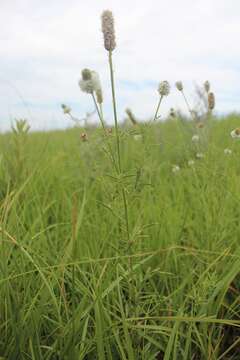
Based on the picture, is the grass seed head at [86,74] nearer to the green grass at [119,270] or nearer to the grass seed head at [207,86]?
the green grass at [119,270]

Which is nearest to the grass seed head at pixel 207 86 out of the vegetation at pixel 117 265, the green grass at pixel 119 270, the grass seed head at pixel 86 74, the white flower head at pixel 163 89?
the vegetation at pixel 117 265

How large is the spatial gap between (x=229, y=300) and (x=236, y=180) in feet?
2.37

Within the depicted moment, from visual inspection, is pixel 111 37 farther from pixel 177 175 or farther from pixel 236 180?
pixel 177 175

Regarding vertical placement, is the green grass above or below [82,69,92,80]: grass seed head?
below

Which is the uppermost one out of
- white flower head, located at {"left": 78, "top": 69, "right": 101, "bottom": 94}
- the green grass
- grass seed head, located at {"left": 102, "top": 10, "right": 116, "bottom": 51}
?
grass seed head, located at {"left": 102, "top": 10, "right": 116, "bottom": 51}

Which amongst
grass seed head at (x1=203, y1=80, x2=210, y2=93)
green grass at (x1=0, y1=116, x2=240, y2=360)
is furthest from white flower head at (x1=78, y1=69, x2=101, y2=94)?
grass seed head at (x1=203, y1=80, x2=210, y2=93)

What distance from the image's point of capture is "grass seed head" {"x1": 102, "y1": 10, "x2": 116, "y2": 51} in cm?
94

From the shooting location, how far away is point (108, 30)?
955mm

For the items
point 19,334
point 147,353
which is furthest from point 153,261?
point 19,334

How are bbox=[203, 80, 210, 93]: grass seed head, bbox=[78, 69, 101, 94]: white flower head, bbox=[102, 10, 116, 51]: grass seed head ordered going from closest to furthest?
bbox=[102, 10, 116, 51]: grass seed head, bbox=[78, 69, 101, 94]: white flower head, bbox=[203, 80, 210, 93]: grass seed head

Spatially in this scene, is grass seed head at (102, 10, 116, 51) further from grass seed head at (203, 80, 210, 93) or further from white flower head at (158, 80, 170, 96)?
grass seed head at (203, 80, 210, 93)

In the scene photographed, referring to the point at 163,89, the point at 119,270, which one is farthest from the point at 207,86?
the point at 119,270

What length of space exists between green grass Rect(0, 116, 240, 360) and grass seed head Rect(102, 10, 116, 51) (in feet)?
0.69

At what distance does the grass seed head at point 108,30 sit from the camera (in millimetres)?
938
